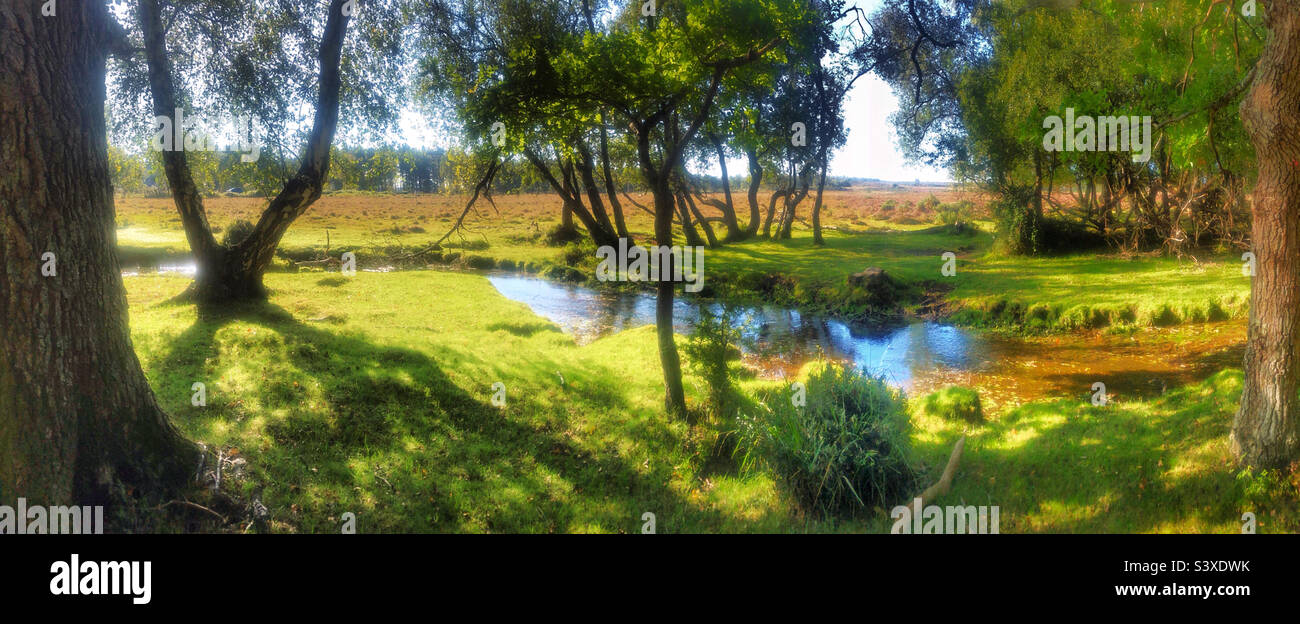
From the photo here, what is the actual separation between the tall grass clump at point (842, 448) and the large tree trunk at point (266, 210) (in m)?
9.15

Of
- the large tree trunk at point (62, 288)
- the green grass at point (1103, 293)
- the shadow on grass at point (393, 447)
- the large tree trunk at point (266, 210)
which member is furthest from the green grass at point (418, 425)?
the green grass at point (1103, 293)

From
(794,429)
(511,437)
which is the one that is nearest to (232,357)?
(511,437)

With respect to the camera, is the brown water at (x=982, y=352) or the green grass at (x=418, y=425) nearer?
the green grass at (x=418, y=425)

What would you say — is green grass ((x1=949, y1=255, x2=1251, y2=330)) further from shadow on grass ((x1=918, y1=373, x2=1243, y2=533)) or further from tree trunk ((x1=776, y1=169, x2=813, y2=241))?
tree trunk ((x1=776, y1=169, x2=813, y2=241))

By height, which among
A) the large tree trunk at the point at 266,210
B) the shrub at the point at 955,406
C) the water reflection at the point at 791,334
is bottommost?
the shrub at the point at 955,406

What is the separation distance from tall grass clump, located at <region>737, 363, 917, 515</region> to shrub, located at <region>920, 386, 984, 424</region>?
12.7ft

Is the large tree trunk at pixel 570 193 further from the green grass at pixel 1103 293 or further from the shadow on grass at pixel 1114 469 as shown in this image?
the shadow on grass at pixel 1114 469

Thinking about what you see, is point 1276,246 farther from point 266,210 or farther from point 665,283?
point 266,210

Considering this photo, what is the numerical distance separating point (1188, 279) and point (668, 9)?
15.9 meters

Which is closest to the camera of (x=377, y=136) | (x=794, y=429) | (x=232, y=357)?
(x=794, y=429)

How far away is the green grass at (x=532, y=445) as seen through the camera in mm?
6426

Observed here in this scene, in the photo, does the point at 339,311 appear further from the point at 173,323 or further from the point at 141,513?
the point at 141,513

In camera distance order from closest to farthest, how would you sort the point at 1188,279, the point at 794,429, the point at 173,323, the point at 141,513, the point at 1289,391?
the point at 141,513, the point at 1289,391, the point at 794,429, the point at 173,323, the point at 1188,279

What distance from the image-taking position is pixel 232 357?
9211mm
